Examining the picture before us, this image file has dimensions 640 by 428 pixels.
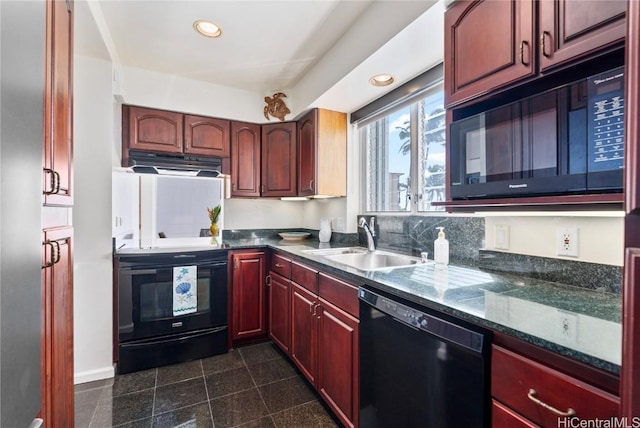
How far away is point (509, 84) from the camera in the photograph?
109cm

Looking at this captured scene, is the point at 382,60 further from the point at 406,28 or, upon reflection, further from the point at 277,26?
the point at 277,26

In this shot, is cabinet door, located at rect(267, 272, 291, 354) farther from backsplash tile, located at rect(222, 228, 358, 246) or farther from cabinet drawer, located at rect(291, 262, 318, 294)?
backsplash tile, located at rect(222, 228, 358, 246)

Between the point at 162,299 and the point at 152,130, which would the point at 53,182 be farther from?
the point at 152,130

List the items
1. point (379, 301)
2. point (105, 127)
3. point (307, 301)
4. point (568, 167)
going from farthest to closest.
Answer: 1. point (105, 127)
2. point (307, 301)
3. point (379, 301)
4. point (568, 167)

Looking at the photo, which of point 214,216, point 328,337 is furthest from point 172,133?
point 328,337

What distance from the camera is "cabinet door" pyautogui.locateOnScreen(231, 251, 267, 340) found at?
2.60 meters

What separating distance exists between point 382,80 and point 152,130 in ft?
6.51

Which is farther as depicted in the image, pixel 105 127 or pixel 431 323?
pixel 105 127

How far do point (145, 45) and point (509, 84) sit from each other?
2.43 meters

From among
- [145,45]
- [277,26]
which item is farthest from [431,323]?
[145,45]

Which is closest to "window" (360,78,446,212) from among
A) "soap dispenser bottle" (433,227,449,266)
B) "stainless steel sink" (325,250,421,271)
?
"soap dispenser bottle" (433,227,449,266)

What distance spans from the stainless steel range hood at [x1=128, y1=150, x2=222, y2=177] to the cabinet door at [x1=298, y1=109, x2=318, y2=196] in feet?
2.61

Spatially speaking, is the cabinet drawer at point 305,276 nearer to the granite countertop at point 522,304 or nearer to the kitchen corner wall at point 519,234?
the granite countertop at point 522,304

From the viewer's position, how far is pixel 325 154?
8.57 feet
